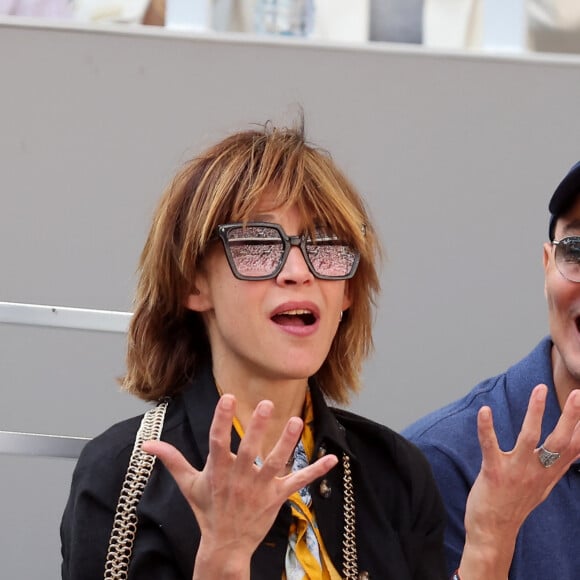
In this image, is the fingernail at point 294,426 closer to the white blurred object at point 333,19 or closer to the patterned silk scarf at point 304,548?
the patterned silk scarf at point 304,548

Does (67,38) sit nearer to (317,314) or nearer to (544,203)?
(544,203)

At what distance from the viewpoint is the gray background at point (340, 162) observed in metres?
3.90

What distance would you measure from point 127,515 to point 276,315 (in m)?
0.37

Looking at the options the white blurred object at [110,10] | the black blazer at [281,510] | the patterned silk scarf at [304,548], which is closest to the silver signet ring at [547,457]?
the black blazer at [281,510]

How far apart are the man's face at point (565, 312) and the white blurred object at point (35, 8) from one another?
2.07 m

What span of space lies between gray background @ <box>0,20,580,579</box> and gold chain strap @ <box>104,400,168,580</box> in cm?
202

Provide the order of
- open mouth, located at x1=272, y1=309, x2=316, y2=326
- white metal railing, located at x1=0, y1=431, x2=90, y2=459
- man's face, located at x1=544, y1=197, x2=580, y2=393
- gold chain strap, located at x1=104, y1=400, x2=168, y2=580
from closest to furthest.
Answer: gold chain strap, located at x1=104, y1=400, x2=168, y2=580 < open mouth, located at x1=272, y1=309, x2=316, y2=326 < white metal railing, located at x1=0, y1=431, x2=90, y2=459 < man's face, located at x1=544, y1=197, x2=580, y2=393

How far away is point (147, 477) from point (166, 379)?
0.74 feet

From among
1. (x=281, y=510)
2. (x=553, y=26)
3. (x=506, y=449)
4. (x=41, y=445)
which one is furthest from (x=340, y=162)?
(x=281, y=510)

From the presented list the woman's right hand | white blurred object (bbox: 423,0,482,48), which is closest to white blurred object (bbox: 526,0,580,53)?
white blurred object (bbox: 423,0,482,48)

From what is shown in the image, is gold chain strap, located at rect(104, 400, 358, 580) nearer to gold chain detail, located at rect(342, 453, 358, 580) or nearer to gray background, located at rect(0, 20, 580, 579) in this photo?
gold chain detail, located at rect(342, 453, 358, 580)

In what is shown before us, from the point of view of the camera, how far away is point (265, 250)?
1.90 meters

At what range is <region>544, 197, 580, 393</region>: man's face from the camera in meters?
2.36

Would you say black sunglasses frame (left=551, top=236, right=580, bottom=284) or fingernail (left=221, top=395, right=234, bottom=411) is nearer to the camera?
fingernail (left=221, top=395, right=234, bottom=411)
